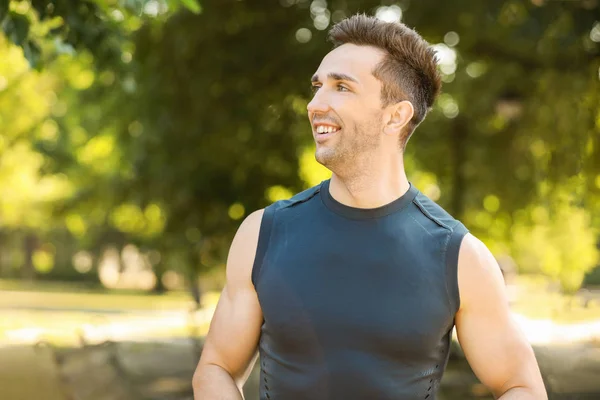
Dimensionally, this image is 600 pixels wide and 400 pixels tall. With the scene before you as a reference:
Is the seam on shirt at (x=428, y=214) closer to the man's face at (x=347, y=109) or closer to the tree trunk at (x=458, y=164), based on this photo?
the man's face at (x=347, y=109)

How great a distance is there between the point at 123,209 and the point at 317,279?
38.2 ft

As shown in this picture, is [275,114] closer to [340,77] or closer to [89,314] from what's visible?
[340,77]

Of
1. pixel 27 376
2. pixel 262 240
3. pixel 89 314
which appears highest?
pixel 262 240

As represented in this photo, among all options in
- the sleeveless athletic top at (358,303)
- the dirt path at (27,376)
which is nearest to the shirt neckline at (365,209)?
the sleeveless athletic top at (358,303)

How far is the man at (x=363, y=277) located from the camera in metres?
2.23

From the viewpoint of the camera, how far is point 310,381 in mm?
2236

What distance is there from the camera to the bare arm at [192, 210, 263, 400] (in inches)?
94.2

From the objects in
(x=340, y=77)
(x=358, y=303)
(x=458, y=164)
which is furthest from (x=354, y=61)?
(x=458, y=164)

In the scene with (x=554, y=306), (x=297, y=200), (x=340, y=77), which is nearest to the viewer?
(x=340, y=77)

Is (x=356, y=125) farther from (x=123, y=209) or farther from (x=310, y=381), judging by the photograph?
(x=123, y=209)

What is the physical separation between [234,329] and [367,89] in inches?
29.3

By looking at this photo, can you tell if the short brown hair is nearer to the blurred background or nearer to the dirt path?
the blurred background

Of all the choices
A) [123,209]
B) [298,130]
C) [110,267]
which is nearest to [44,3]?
[298,130]

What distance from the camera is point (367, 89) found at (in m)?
2.37
